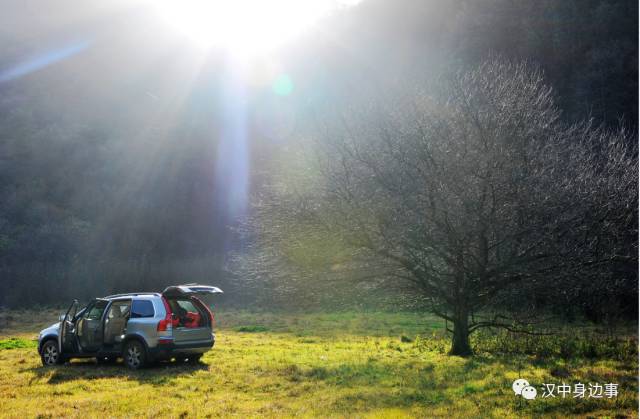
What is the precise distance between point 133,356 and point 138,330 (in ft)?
1.99

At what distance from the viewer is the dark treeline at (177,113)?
3806cm

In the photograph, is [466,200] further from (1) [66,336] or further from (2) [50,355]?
(2) [50,355]

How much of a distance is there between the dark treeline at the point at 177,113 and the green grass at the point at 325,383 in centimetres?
224

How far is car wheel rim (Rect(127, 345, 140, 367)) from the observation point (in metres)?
11.9

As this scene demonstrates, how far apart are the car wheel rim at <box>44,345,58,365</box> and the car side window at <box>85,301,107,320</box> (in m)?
1.08

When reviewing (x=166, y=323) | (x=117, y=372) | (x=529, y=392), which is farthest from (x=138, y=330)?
(x=529, y=392)

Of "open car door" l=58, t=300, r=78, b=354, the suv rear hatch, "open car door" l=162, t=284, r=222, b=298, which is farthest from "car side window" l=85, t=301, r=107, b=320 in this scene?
"open car door" l=162, t=284, r=222, b=298

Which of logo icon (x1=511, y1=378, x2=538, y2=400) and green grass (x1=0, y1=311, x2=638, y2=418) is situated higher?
logo icon (x1=511, y1=378, x2=538, y2=400)

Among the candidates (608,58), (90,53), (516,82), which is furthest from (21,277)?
(90,53)

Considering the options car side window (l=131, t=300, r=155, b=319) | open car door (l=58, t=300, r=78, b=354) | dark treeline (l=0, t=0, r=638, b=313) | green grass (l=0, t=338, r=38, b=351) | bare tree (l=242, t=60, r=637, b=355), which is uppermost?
dark treeline (l=0, t=0, r=638, b=313)

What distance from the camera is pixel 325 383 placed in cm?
991

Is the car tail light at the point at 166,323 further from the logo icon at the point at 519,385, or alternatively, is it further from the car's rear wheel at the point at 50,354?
the logo icon at the point at 519,385

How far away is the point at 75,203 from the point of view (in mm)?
75375

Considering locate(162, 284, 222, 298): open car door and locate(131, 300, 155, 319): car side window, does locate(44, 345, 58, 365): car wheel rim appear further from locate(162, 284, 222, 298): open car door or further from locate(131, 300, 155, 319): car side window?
locate(162, 284, 222, 298): open car door
